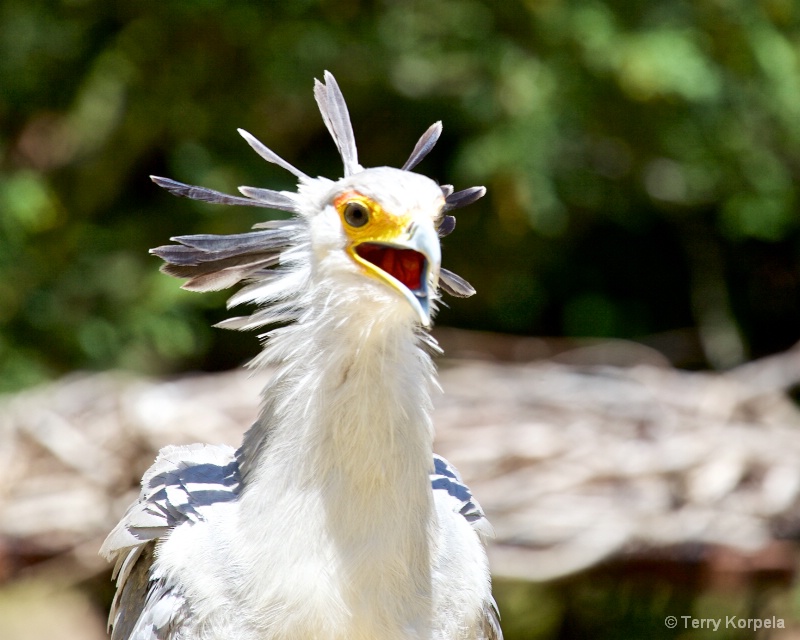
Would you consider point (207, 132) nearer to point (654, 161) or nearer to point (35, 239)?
point (35, 239)

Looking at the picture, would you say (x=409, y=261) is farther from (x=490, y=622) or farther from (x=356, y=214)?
(x=490, y=622)

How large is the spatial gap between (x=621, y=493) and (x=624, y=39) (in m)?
2.23

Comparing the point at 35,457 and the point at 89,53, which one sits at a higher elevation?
the point at 89,53

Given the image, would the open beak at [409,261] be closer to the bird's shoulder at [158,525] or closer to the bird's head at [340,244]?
the bird's head at [340,244]

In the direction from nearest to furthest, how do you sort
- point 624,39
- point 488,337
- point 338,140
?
point 338,140 < point 624,39 < point 488,337

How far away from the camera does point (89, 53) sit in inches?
196

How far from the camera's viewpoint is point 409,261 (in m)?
1.67

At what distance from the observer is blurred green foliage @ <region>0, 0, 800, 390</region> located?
4602 mm

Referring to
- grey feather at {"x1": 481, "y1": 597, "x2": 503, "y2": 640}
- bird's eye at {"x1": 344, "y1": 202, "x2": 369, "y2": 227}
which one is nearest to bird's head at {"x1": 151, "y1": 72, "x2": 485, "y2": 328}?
bird's eye at {"x1": 344, "y1": 202, "x2": 369, "y2": 227}

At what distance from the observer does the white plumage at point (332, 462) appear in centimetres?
160

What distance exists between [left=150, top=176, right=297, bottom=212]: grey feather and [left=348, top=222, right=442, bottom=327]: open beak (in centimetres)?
24

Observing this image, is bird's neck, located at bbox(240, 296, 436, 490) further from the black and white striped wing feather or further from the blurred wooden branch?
the blurred wooden branch

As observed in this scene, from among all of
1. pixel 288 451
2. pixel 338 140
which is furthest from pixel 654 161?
pixel 288 451

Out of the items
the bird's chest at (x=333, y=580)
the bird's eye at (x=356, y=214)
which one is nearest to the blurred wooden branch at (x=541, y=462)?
the bird's chest at (x=333, y=580)
